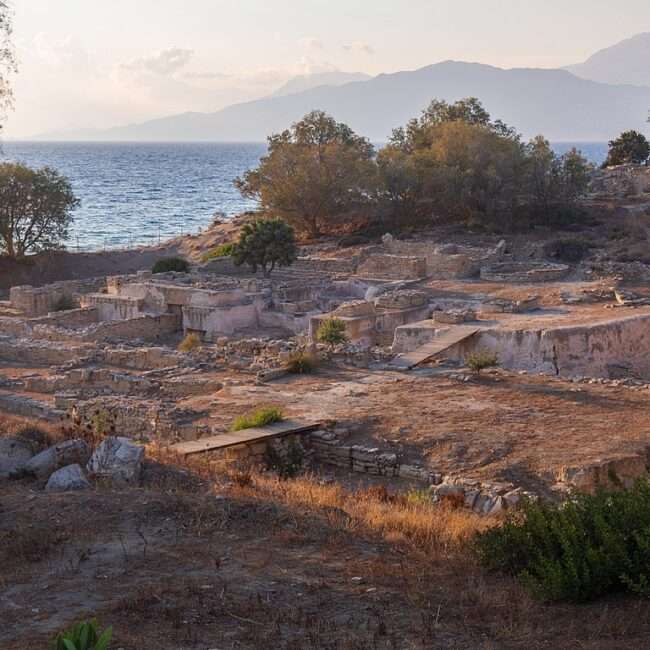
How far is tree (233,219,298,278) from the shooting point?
31625 mm

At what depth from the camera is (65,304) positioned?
95.9 feet

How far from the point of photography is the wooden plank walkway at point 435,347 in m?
17.4

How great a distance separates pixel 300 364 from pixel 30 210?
27835mm

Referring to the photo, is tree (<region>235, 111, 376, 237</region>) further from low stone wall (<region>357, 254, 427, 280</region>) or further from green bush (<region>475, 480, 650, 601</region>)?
green bush (<region>475, 480, 650, 601</region>)

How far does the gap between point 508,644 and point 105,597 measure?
2.63 m

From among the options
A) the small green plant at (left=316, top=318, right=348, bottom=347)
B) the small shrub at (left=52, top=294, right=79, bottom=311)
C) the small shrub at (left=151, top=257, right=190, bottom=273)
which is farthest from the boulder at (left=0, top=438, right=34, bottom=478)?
the small shrub at (left=151, top=257, right=190, bottom=273)

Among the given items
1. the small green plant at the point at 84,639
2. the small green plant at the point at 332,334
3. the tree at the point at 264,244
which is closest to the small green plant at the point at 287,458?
the small green plant at the point at 332,334

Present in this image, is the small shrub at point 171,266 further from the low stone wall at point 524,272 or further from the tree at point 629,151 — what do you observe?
the tree at point 629,151

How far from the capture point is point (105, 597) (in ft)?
21.1

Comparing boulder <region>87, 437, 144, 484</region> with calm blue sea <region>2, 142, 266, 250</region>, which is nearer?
boulder <region>87, 437, 144, 484</region>

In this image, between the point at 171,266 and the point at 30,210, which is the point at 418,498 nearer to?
the point at 171,266

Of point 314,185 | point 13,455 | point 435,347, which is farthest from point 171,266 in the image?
point 13,455

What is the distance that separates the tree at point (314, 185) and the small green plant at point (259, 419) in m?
28.1

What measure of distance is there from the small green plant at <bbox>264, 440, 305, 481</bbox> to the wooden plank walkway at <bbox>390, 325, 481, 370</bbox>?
15.0ft
